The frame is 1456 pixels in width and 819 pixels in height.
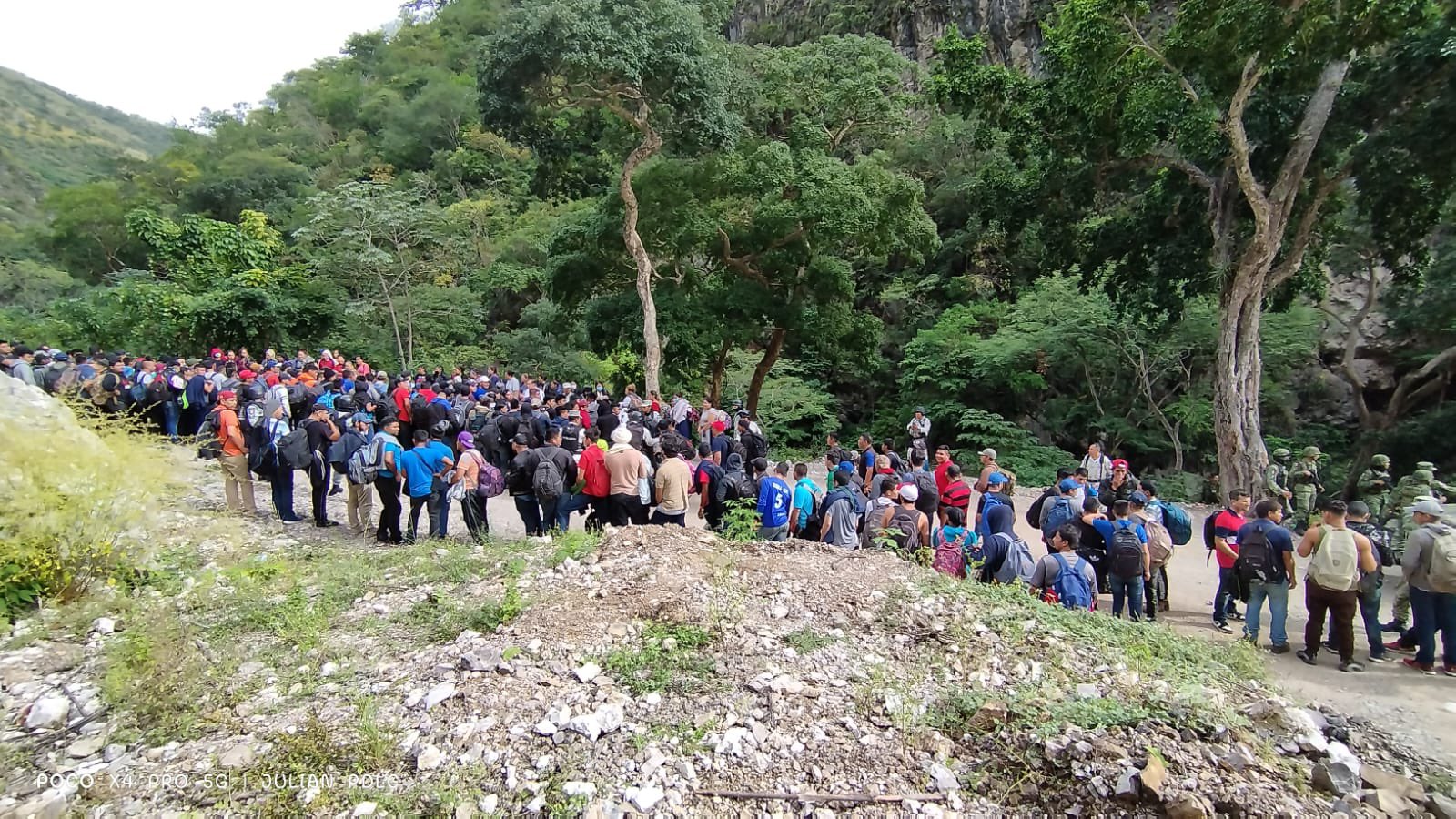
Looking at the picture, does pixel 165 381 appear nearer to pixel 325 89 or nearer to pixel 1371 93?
pixel 1371 93

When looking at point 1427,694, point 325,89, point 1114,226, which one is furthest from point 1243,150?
point 325,89

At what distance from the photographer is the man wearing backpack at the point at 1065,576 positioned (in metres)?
6.04

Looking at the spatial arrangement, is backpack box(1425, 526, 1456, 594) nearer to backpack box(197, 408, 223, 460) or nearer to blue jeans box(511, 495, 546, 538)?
blue jeans box(511, 495, 546, 538)

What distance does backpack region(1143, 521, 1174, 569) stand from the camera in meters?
6.94

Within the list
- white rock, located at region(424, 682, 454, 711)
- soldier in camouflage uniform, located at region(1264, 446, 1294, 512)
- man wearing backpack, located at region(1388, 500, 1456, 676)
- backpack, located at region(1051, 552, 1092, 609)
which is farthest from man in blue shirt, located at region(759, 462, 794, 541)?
soldier in camouflage uniform, located at region(1264, 446, 1294, 512)

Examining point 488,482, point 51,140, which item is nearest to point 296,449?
point 488,482

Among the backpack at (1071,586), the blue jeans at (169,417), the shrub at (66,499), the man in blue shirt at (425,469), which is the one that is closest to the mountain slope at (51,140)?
the blue jeans at (169,417)

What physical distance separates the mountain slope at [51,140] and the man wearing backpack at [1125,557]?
58599mm

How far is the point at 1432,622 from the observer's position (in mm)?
5965

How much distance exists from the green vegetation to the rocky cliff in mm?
29003

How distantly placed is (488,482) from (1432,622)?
8522 mm

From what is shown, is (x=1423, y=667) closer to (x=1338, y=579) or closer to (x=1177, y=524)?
(x=1338, y=579)

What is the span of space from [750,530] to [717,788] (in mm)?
3722

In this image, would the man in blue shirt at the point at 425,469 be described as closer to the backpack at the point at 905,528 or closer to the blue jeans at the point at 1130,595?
the backpack at the point at 905,528
